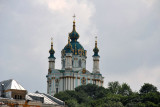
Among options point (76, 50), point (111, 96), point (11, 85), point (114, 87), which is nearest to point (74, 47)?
point (76, 50)

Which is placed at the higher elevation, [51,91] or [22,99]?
[51,91]

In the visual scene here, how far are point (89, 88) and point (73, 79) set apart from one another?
43.4 feet

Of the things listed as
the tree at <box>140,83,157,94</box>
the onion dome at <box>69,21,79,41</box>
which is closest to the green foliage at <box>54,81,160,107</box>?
the tree at <box>140,83,157,94</box>

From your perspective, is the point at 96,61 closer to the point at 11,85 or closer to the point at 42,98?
the point at 42,98

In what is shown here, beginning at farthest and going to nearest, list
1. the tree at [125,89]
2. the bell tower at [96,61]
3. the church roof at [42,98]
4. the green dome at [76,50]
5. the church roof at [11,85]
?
the bell tower at [96,61], the green dome at [76,50], the tree at [125,89], the church roof at [42,98], the church roof at [11,85]

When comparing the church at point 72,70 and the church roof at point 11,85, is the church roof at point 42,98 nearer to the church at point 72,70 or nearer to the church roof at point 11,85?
the church roof at point 11,85

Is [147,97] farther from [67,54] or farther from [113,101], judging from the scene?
[67,54]

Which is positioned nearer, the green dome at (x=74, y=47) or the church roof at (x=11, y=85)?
the church roof at (x=11, y=85)

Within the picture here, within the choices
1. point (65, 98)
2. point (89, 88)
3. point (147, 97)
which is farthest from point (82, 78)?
point (147, 97)

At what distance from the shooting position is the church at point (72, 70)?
18088 centimetres

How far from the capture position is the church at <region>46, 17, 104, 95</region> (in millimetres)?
180875

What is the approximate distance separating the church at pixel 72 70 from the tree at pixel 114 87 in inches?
448

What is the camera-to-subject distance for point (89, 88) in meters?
169

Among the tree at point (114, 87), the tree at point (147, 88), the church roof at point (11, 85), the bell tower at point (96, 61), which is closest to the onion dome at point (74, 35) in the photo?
the bell tower at point (96, 61)
